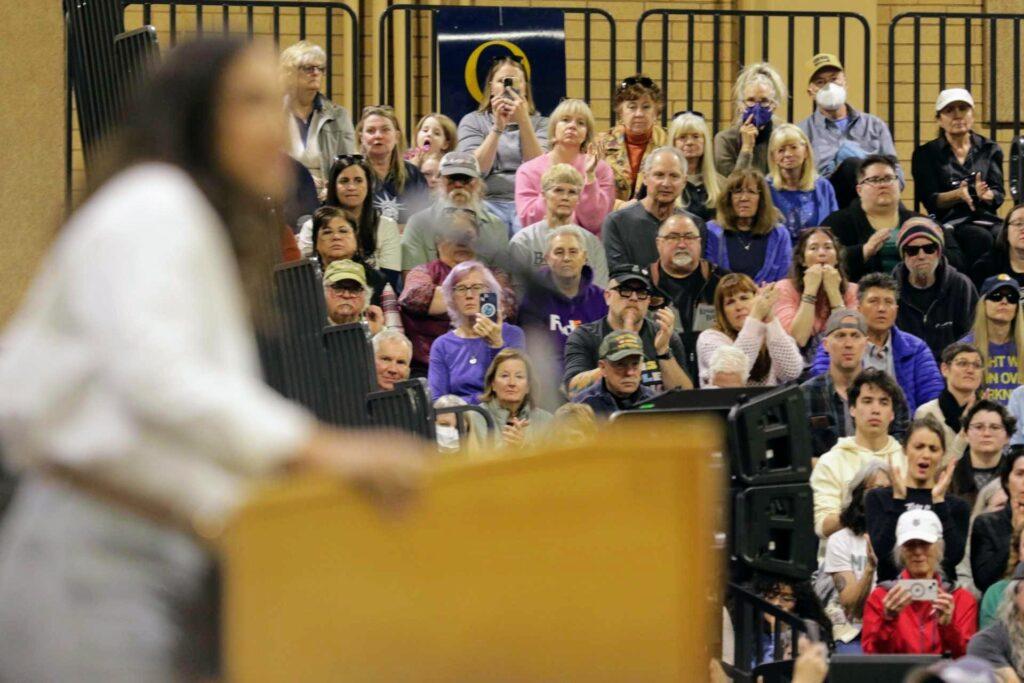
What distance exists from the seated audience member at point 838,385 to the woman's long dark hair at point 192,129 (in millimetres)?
6887

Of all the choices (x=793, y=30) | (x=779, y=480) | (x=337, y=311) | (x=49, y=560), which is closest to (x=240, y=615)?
(x=49, y=560)

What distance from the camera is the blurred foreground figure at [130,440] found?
2373mm

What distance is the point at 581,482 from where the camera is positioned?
2.61 m

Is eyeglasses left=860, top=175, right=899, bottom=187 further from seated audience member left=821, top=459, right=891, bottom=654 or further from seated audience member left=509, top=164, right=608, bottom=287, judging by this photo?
seated audience member left=821, top=459, right=891, bottom=654

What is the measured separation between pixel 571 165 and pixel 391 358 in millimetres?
2037

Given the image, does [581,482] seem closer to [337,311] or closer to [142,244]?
[142,244]

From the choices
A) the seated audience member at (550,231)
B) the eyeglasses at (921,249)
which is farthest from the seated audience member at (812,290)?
the seated audience member at (550,231)

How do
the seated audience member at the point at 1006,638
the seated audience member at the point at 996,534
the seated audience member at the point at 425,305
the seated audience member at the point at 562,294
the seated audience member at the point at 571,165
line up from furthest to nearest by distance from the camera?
the seated audience member at the point at 571,165, the seated audience member at the point at 562,294, the seated audience member at the point at 425,305, the seated audience member at the point at 996,534, the seated audience member at the point at 1006,638

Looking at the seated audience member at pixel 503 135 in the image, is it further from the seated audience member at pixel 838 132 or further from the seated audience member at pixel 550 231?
the seated audience member at pixel 838 132

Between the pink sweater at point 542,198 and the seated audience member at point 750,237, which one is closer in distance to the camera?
the seated audience member at point 750,237

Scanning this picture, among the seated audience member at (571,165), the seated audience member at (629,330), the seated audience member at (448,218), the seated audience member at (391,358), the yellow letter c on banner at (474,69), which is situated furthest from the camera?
the yellow letter c on banner at (474,69)

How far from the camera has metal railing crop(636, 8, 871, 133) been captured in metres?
12.1

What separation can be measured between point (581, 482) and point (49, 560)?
0.66 m

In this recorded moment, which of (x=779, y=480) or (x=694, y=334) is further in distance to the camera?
(x=694, y=334)
